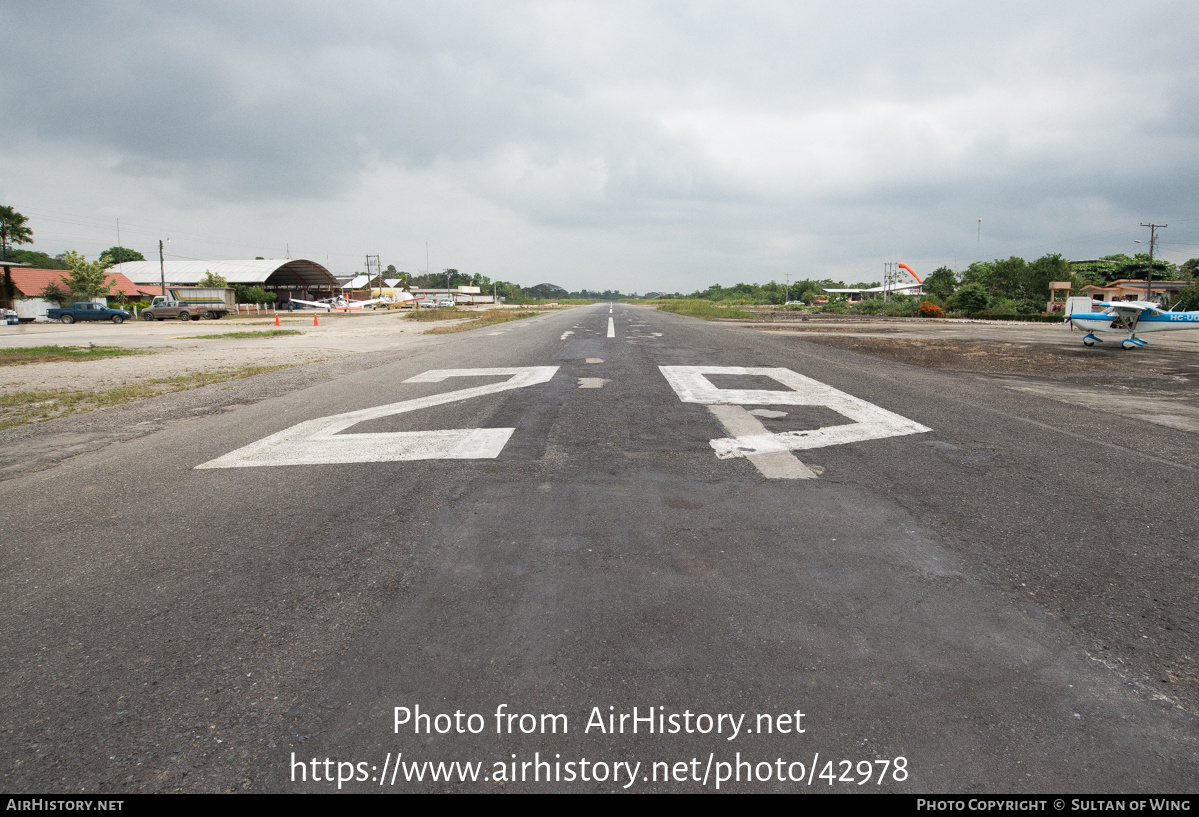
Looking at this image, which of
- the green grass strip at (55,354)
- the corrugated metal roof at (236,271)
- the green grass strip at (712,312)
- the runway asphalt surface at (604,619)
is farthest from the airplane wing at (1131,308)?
the corrugated metal roof at (236,271)

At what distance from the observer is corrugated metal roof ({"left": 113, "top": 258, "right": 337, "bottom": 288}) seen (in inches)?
2889

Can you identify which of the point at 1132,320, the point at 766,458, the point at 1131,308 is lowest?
the point at 766,458

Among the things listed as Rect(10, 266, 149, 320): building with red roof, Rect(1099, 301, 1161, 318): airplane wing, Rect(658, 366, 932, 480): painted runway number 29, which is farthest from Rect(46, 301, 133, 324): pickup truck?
Rect(1099, 301, 1161, 318): airplane wing

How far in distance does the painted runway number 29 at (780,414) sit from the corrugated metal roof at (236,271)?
7663cm

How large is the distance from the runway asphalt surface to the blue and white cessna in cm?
1622

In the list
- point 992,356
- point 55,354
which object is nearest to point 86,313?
point 55,354

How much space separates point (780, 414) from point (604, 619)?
4452 millimetres

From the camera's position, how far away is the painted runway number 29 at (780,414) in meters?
4.64

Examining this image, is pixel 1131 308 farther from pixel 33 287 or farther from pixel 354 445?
pixel 33 287

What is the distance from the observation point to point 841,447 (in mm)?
4953

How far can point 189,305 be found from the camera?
44.5 metres

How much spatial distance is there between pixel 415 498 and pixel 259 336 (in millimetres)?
23595
